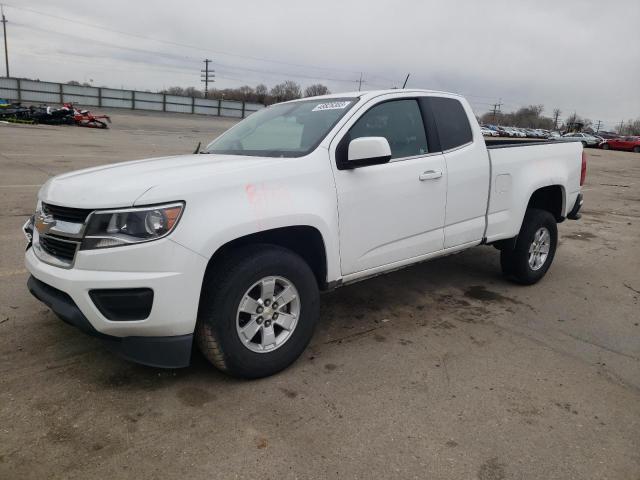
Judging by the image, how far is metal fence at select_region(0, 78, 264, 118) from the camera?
129 ft

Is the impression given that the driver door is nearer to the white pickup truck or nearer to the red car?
the white pickup truck

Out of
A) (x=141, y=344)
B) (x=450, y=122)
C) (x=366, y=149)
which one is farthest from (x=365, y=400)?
(x=450, y=122)

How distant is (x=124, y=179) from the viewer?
2.77m

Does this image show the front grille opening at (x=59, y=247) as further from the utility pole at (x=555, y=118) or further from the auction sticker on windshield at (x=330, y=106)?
the utility pole at (x=555, y=118)

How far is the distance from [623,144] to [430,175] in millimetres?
48287

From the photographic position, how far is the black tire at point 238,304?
2.78 metres

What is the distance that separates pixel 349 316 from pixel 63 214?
2319 mm

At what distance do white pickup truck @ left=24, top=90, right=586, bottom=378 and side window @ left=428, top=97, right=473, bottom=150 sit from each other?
0.01 meters

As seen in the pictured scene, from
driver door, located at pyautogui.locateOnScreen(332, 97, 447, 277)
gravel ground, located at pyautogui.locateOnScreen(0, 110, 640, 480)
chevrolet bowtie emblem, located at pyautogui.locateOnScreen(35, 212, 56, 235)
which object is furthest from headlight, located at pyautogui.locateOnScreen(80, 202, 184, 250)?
driver door, located at pyautogui.locateOnScreen(332, 97, 447, 277)

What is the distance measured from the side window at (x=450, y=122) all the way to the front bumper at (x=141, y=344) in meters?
2.61

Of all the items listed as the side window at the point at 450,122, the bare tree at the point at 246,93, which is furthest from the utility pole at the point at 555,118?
the side window at the point at 450,122

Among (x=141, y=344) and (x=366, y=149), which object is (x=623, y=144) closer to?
(x=366, y=149)

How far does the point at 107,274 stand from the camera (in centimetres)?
254

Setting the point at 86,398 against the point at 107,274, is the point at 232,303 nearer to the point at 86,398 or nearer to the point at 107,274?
the point at 107,274
